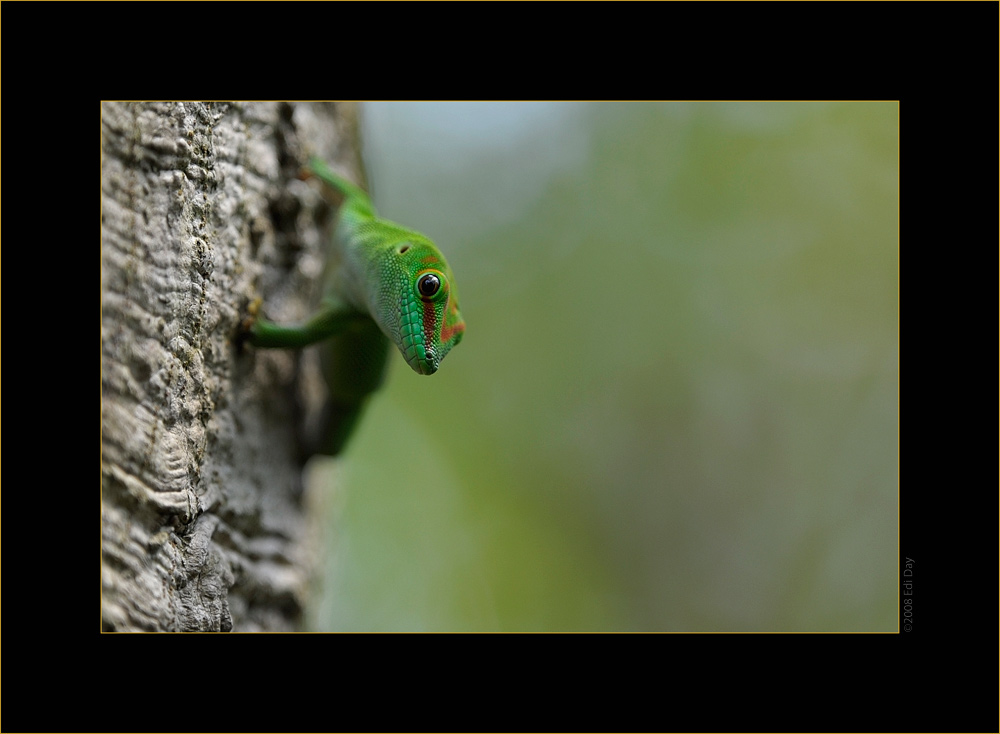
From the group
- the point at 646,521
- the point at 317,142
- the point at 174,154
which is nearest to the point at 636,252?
the point at 646,521

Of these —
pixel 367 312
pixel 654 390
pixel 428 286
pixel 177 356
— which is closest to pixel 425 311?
pixel 428 286

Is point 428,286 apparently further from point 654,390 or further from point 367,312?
point 654,390

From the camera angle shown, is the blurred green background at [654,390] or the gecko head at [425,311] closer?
the gecko head at [425,311]

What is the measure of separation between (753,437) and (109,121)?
7.96 metres

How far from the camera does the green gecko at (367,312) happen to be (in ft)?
7.61

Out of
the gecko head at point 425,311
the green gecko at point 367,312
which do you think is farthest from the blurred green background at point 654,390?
the gecko head at point 425,311

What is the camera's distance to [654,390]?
856 centimetres

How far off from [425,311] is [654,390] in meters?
6.72

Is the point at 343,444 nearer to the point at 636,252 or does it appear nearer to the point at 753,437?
the point at 636,252

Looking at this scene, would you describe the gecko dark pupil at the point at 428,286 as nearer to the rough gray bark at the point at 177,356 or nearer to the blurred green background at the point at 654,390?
the rough gray bark at the point at 177,356

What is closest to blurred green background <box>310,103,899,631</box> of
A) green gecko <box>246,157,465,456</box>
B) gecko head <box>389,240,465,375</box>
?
green gecko <box>246,157,465,456</box>

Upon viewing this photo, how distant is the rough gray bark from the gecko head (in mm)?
808

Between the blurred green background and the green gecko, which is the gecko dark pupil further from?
the blurred green background

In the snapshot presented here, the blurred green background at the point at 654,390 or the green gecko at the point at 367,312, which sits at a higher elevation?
the blurred green background at the point at 654,390
